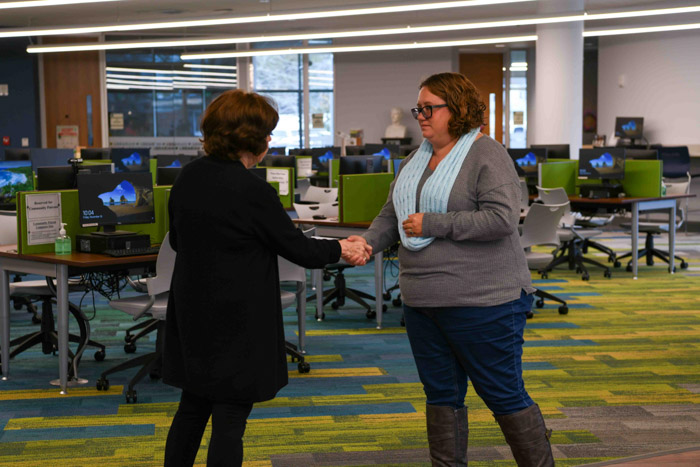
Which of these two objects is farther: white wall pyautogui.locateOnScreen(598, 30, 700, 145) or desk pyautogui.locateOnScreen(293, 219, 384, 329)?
white wall pyautogui.locateOnScreen(598, 30, 700, 145)

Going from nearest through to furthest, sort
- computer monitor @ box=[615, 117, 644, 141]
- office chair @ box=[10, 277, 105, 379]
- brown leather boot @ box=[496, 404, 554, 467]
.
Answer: brown leather boot @ box=[496, 404, 554, 467] → office chair @ box=[10, 277, 105, 379] → computer monitor @ box=[615, 117, 644, 141]

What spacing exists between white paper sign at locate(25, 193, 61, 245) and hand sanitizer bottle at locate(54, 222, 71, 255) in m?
0.09

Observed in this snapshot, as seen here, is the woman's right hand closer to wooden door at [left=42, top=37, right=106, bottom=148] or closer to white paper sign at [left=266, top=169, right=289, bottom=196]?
white paper sign at [left=266, top=169, right=289, bottom=196]

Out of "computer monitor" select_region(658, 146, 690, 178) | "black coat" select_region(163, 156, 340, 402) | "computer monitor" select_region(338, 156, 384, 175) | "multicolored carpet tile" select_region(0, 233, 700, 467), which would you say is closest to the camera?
"black coat" select_region(163, 156, 340, 402)

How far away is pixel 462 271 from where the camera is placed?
249 cm

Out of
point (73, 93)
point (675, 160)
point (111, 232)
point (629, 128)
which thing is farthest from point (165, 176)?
point (73, 93)

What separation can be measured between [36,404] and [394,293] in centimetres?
354

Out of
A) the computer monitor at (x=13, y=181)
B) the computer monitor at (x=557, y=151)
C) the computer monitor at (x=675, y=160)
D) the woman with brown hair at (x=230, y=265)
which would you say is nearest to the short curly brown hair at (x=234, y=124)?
the woman with brown hair at (x=230, y=265)

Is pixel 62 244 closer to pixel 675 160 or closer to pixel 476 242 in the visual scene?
pixel 476 242

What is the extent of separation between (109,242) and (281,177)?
9.74 feet

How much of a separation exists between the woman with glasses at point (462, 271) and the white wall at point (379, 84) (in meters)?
15.8

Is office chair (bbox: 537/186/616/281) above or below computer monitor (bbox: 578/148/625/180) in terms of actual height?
below

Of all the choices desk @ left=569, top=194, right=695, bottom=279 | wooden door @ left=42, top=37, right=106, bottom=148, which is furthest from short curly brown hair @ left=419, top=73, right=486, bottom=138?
wooden door @ left=42, top=37, right=106, bottom=148

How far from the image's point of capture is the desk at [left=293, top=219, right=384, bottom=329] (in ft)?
19.7
